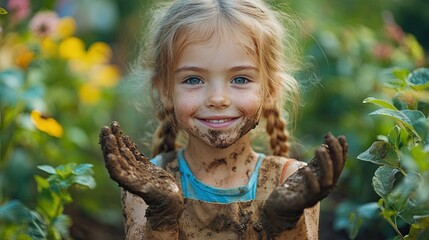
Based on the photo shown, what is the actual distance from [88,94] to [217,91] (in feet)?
7.67

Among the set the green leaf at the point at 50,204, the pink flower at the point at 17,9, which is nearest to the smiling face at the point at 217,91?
the green leaf at the point at 50,204

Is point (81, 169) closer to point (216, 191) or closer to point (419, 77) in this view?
point (216, 191)

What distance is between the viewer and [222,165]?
2625 millimetres

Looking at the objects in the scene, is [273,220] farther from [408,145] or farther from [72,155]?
[72,155]

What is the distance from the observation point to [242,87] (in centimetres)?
250

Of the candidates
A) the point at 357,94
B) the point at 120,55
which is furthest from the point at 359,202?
the point at 120,55

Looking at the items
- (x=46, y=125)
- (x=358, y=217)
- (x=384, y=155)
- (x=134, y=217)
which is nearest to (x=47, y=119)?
(x=46, y=125)

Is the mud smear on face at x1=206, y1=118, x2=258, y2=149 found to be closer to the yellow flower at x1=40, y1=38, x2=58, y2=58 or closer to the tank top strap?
the tank top strap

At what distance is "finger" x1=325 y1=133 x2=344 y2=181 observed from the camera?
2.05 meters

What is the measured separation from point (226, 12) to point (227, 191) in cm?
56

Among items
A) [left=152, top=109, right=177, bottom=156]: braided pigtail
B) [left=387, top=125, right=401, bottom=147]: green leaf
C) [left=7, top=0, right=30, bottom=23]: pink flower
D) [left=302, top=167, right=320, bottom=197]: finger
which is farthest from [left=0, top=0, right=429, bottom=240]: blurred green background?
[left=302, top=167, right=320, bottom=197]: finger

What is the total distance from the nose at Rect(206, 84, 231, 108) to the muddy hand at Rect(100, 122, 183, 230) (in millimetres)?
299

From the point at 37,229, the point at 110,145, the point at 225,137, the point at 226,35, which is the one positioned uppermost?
the point at 226,35

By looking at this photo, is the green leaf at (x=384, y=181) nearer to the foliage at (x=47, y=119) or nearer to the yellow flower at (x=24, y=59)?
the foliage at (x=47, y=119)
